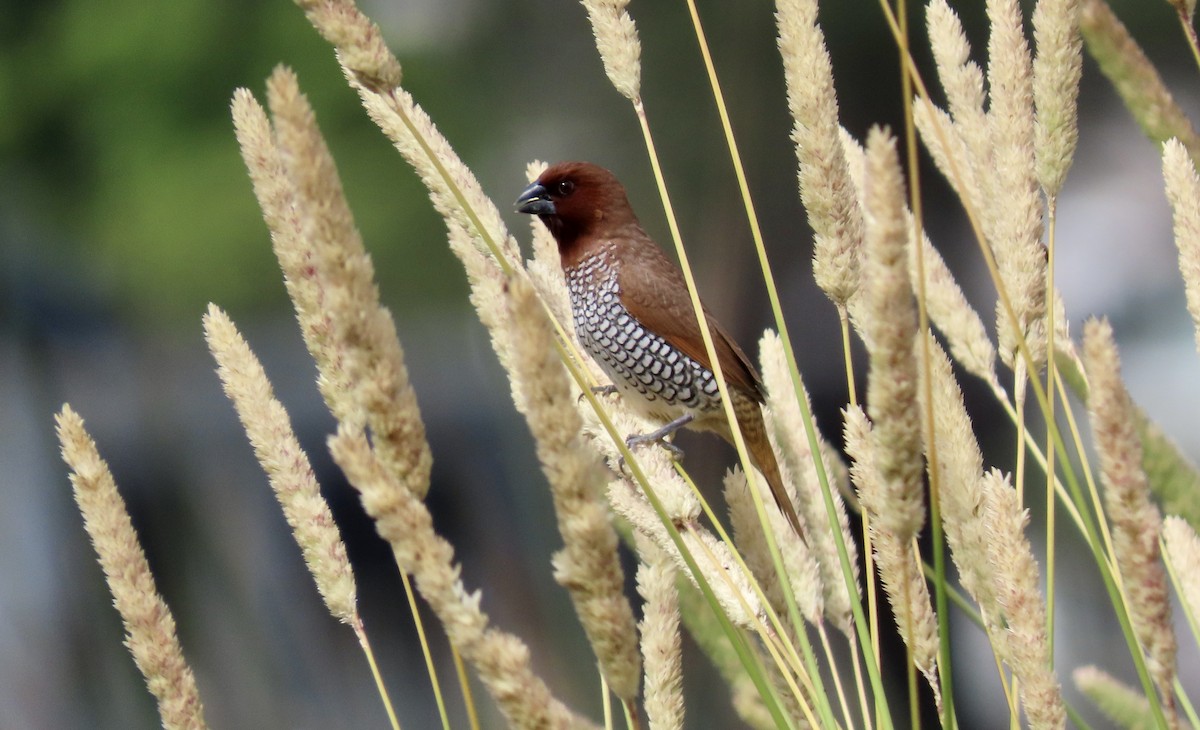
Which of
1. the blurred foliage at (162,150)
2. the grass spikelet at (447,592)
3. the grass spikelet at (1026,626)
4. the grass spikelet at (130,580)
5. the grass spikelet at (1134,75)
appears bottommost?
the grass spikelet at (1026,626)

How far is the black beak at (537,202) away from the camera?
1.25 meters

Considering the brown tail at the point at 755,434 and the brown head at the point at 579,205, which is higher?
the brown head at the point at 579,205

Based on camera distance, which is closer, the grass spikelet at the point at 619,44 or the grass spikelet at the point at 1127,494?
the grass spikelet at the point at 1127,494

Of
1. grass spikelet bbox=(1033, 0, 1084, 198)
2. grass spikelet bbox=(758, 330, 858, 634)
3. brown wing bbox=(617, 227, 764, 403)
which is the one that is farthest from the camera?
brown wing bbox=(617, 227, 764, 403)

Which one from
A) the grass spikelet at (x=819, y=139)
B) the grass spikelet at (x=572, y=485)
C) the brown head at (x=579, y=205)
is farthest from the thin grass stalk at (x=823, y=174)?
the brown head at (x=579, y=205)

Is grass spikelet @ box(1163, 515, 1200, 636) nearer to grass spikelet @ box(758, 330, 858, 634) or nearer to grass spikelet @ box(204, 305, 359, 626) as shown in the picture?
grass spikelet @ box(758, 330, 858, 634)

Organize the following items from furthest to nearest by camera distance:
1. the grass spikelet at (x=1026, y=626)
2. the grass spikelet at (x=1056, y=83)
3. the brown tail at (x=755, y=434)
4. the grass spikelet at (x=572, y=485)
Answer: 1. the brown tail at (x=755, y=434)
2. the grass spikelet at (x=1056, y=83)
3. the grass spikelet at (x=1026, y=626)
4. the grass spikelet at (x=572, y=485)

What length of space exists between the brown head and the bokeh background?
1.35 feet

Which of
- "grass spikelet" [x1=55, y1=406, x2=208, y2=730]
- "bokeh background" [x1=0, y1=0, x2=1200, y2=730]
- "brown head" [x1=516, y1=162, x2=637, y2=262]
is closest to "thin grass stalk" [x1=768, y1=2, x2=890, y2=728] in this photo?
"grass spikelet" [x1=55, y1=406, x2=208, y2=730]

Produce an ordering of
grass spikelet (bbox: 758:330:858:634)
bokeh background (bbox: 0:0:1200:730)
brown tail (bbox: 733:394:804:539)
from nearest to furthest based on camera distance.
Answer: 1. grass spikelet (bbox: 758:330:858:634)
2. brown tail (bbox: 733:394:804:539)
3. bokeh background (bbox: 0:0:1200:730)

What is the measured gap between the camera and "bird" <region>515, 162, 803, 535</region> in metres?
1.26

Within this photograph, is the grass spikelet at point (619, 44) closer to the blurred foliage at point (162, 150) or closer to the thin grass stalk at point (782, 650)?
the thin grass stalk at point (782, 650)

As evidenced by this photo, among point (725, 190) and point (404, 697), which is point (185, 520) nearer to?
point (404, 697)

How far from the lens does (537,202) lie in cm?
131
